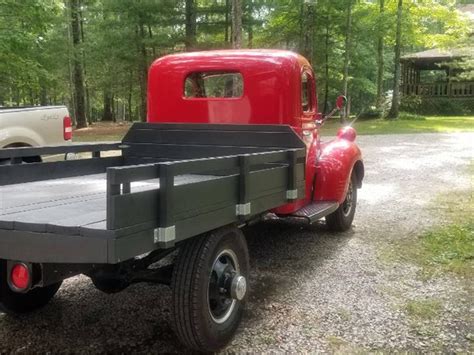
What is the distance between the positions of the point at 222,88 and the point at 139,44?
57.3 ft

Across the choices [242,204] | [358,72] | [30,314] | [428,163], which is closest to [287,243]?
[242,204]

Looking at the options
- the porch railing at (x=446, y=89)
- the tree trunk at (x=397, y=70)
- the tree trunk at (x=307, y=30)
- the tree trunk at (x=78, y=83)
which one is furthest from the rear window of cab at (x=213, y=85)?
the porch railing at (x=446, y=89)

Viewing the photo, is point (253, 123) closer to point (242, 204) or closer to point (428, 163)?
point (242, 204)

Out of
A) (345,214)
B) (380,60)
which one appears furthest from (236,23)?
(380,60)

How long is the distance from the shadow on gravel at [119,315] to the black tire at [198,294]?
289mm

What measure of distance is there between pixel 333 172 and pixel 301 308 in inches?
77.2

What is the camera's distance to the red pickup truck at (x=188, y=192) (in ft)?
8.10

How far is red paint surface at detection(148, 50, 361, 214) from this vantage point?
4992 millimetres

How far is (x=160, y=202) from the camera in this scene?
2596mm

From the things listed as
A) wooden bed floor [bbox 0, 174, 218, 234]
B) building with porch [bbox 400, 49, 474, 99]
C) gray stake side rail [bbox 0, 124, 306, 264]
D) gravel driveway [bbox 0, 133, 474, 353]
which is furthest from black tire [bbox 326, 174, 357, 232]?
building with porch [bbox 400, 49, 474, 99]

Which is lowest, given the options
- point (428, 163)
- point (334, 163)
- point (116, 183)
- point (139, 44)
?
point (428, 163)

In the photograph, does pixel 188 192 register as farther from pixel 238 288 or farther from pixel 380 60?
pixel 380 60

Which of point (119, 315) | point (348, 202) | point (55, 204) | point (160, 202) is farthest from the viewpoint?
point (348, 202)

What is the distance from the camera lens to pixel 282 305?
393 cm
